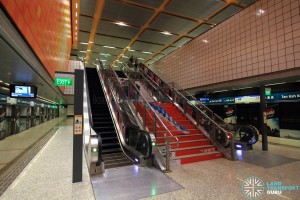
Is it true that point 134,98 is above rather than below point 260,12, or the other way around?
below

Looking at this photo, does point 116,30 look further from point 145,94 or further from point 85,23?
point 145,94

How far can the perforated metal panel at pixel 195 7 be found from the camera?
6.85 m

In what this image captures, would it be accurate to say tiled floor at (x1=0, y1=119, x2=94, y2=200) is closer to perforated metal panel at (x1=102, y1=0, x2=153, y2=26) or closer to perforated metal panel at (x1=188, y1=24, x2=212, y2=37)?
perforated metal panel at (x1=102, y1=0, x2=153, y2=26)

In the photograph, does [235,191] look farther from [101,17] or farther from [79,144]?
[101,17]

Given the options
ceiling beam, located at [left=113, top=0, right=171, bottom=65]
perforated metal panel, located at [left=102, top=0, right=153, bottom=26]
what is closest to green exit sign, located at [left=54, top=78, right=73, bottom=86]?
perforated metal panel, located at [left=102, top=0, right=153, bottom=26]

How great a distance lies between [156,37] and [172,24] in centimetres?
166

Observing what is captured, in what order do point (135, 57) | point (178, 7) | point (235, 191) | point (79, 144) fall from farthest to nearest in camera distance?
point (135, 57) < point (178, 7) < point (79, 144) < point (235, 191)

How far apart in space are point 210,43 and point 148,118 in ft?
16.3

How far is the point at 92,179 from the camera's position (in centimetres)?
366

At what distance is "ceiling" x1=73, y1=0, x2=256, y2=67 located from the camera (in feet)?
23.2

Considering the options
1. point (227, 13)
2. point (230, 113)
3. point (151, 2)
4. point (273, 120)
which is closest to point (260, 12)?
point (227, 13)

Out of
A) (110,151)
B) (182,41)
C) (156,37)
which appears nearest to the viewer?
(110,151)

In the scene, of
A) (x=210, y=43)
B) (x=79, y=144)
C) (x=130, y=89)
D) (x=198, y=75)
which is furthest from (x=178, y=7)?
(x=79, y=144)

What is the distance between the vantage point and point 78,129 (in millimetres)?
3586
